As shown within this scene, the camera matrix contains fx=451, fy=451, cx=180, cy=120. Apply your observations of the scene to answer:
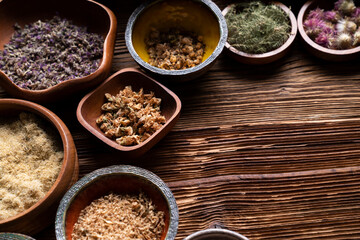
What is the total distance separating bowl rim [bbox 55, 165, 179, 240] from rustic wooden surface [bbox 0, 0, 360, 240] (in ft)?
0.70

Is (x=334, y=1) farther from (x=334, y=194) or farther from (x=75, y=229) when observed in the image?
(x=75, y=229)

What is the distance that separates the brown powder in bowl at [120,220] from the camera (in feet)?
5.92

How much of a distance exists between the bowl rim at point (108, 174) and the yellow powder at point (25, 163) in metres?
0.11

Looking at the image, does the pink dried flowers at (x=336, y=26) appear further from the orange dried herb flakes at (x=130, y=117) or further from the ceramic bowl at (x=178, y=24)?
the orange dried herb flakes at (x=130, y=117)

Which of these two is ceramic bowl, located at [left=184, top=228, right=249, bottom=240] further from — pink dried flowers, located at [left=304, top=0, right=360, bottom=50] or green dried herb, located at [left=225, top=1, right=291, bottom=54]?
pink dried flowers, located at [left=304, top=0, right=360, bottom=50]

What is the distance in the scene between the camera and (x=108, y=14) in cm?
220

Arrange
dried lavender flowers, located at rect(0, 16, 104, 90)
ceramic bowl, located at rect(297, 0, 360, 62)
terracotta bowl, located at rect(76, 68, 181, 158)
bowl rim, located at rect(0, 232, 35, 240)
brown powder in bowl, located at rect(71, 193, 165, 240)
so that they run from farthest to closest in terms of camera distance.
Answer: ceramic bowl, located at rect(297, 0, 360, 62)
dried lavender flowers, located at rect(0, 16, 104, 90)
terracotta bowl, located at rect(76, 68, 181, 158)
brown powder in bowl, located at rect(71, 193, 165, 240)
bowl rim, located at rect(0, 232, 35, 240)

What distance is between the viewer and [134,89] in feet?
7.06

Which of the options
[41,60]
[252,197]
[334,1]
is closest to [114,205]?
[252,197]

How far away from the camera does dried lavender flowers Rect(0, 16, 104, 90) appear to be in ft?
6.80

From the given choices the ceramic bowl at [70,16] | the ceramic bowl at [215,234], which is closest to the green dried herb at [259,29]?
the ceramic bowl at [70,16]

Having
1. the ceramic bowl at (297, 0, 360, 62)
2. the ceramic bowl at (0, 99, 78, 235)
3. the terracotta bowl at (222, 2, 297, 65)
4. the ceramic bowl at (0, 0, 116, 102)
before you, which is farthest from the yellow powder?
the ceramic bowl at (297, 0, 360, 62)

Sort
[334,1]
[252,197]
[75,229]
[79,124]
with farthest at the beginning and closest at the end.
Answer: [334,1], [79,124], [252,197], [75,229]

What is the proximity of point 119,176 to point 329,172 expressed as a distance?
96 centimetres
